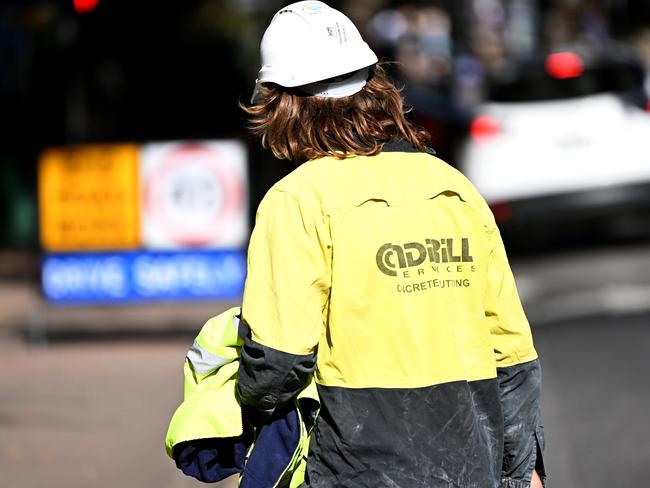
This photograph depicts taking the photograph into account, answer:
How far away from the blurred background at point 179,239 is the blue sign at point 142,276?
0.04ft

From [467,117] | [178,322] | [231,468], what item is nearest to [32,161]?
[178,322]

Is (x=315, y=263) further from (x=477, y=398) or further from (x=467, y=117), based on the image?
(x=467, y=117)

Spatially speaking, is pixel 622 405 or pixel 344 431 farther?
pixel 622 405

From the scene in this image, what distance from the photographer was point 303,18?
2.52 m

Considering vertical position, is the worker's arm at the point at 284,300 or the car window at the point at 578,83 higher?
the car window at the point at 578,83

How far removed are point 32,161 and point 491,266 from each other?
7.18 meters

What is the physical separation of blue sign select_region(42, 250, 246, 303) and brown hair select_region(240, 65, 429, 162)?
6.43 metres

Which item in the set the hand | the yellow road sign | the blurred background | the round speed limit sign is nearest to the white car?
the blurred background

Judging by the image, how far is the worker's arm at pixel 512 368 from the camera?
8.58ft

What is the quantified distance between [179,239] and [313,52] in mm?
6648

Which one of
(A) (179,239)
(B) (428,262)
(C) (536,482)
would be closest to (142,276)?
(A) (179,239)

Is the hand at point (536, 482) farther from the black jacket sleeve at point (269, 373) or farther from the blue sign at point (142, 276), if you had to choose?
the blue sign at point (142, 276)

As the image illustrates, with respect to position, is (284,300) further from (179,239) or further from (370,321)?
(179,239)

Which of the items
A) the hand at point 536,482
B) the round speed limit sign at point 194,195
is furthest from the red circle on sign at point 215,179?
the hand at point 536,482
